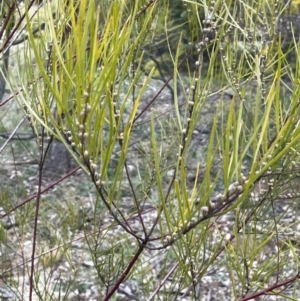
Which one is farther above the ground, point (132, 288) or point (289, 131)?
point (289, 131)

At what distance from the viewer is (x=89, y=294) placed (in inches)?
139

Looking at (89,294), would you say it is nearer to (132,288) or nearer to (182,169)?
(132,288)

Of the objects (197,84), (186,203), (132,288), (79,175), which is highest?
(197,84)

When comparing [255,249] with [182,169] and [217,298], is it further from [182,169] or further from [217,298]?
[217,298]

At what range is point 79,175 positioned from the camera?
5.52 m

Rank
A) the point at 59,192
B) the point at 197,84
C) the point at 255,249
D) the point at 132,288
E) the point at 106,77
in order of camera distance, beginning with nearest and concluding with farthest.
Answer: the point at 106,77 → the point at 197,84 → the point at 255,249 → the point at 132,288 → the point at 59,192

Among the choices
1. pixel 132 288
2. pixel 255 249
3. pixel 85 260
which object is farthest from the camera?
pixel 85 260

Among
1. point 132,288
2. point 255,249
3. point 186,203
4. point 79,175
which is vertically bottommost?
point 79,175

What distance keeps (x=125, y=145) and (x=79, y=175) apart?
492cm

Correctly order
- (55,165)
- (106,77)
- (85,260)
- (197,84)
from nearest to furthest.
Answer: (106,77), (197,84), (85,260), (55,165)

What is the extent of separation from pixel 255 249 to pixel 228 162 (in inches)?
14.6

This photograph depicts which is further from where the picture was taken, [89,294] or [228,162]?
[89,294]

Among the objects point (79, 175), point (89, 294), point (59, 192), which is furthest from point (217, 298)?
point (79, 175)

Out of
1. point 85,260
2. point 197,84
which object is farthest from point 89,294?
point 197,84
